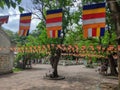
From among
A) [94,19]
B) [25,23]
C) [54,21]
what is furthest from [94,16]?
[25,23]

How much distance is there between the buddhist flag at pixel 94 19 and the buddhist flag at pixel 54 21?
1467 millimetres

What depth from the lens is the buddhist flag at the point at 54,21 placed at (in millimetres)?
11617

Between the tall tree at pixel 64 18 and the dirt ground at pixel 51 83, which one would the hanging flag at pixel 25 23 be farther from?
the tall tree at pixel 64 18

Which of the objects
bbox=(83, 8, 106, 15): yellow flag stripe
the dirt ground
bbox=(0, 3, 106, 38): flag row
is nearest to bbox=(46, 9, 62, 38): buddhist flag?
bbox=(0, 3, 106, 38): flag row

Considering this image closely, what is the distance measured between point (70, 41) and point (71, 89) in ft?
28.0

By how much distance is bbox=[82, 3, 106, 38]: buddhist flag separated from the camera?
34.3ft

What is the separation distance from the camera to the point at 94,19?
10586 mm

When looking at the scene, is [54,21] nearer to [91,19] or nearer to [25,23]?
[91,19]

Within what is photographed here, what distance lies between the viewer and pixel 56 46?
24984 mm

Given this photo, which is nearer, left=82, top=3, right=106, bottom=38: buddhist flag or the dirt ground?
left=82, top=3, right=106, bottom=38: buddhist flag

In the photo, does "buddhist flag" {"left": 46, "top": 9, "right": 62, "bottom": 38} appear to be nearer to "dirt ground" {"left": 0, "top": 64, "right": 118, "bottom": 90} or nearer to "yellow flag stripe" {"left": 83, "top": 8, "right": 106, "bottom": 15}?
"yellow flag stripe" {"left": 83, "top": 8, "right": 106, "bottom": 15}

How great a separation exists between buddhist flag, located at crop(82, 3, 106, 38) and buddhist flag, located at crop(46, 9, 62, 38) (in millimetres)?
1467

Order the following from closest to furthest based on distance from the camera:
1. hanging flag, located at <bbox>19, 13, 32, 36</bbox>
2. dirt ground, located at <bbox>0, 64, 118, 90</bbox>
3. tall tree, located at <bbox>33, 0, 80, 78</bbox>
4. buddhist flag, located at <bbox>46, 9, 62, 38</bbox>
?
1. buddhist flag, located at <bbox>46, 9, 62, 38</bbox>
2. hanging flag, located at <bbox>19, 13, 32, 36</bbox>
3. dirt ground, located at <bbox>0, 64, 118, 90</bbox>
4. tall tree, located at <bbox>33, 0, 80, 78</bbox>

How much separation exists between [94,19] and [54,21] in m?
2.25
